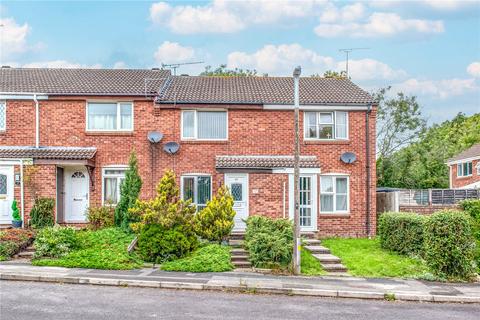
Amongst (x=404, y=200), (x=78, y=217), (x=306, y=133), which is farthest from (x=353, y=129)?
(x=78, y=217)

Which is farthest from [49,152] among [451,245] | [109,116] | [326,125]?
[451,245]

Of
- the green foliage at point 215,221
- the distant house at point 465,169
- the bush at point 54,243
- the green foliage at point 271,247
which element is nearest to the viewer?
the green foliage at point 271,247

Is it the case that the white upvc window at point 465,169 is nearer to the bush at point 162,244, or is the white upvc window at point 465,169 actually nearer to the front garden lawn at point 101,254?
the bush at point 162,244

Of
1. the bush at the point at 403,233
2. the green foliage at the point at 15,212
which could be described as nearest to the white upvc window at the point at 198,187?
the green foliage at the point at 15,212

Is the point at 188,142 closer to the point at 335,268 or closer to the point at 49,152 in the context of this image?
the point at 49,152

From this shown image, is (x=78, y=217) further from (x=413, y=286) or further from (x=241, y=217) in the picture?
(x=413, y=286)

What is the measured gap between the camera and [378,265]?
16.1 metres

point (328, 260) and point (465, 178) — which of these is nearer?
point (328, 260)

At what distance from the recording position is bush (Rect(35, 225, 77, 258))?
52.4 feet

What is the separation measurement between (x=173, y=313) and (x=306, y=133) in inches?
500

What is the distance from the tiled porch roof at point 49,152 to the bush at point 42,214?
5.62 feet

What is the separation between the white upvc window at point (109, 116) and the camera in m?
20.9

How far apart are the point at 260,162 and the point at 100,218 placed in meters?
6.53

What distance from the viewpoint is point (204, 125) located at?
Answer: 21.1 metres
